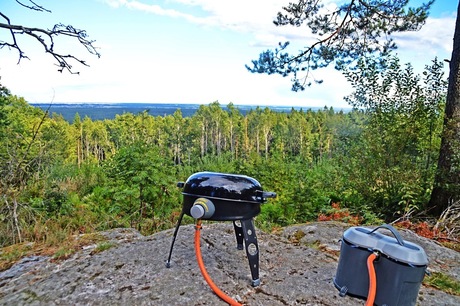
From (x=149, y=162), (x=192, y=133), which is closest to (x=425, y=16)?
(x=149, y=162)

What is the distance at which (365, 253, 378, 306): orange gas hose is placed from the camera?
1830 millimetres

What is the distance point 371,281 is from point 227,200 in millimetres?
904

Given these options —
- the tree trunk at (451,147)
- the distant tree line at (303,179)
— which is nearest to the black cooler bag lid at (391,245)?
the distant tree line at (303,179)

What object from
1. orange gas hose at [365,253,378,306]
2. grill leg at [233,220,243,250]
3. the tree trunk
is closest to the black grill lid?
grill leg at [233,220,243,250]

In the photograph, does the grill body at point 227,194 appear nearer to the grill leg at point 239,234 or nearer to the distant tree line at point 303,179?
the grill leg at point 239,234

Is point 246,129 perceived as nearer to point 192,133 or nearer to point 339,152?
point 192,133

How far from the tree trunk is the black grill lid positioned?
13.2ft

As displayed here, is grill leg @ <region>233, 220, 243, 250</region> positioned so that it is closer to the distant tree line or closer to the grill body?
the grill body

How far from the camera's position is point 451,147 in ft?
16.1

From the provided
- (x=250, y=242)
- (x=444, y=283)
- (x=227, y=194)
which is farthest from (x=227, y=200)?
(x=444, y=283)

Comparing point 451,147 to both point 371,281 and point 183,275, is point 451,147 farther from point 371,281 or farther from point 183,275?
point 183,275

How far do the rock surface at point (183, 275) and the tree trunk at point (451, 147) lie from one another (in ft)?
7.05

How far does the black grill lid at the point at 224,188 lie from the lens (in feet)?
6.77

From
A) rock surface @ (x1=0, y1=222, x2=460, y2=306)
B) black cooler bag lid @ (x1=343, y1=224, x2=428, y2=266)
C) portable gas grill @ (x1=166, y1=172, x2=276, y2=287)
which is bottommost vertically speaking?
rock surface @ (x1=0, y1=222, x2=460, y2=306)
